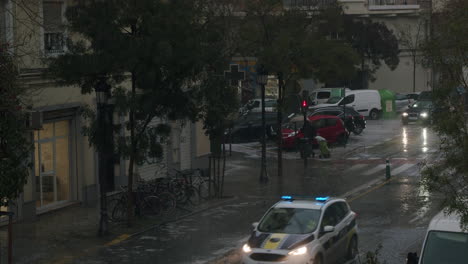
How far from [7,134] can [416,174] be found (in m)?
20.8

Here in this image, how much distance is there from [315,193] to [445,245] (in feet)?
45.6

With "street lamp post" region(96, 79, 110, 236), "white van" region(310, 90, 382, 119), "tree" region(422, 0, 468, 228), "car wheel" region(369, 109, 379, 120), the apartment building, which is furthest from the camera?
"car wheel" region(369, 109, 379, 120)

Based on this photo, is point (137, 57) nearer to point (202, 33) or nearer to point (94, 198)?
point (202, 33)

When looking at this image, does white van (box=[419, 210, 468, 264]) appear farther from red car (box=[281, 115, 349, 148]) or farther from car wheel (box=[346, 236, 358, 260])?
red car (box=[281, 115, 349, 148])

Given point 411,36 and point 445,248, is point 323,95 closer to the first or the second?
point 411,36

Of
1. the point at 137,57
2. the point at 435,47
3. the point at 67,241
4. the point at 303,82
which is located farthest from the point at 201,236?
the point at 303,82

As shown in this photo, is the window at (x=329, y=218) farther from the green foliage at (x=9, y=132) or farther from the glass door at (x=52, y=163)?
the glass door at (x=52, y=163)

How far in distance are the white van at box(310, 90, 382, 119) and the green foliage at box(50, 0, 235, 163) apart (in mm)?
35057

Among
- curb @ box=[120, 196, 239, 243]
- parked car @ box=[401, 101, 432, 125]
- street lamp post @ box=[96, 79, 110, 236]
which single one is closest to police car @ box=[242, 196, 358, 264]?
curb @ box=[120, 196, 239, 243]

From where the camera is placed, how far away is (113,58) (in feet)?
62.7

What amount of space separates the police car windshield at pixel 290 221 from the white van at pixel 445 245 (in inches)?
120

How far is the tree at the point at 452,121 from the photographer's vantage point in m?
10.8

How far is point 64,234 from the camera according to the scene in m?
19.9

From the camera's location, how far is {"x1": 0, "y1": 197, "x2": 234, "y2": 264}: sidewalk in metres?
17.6
